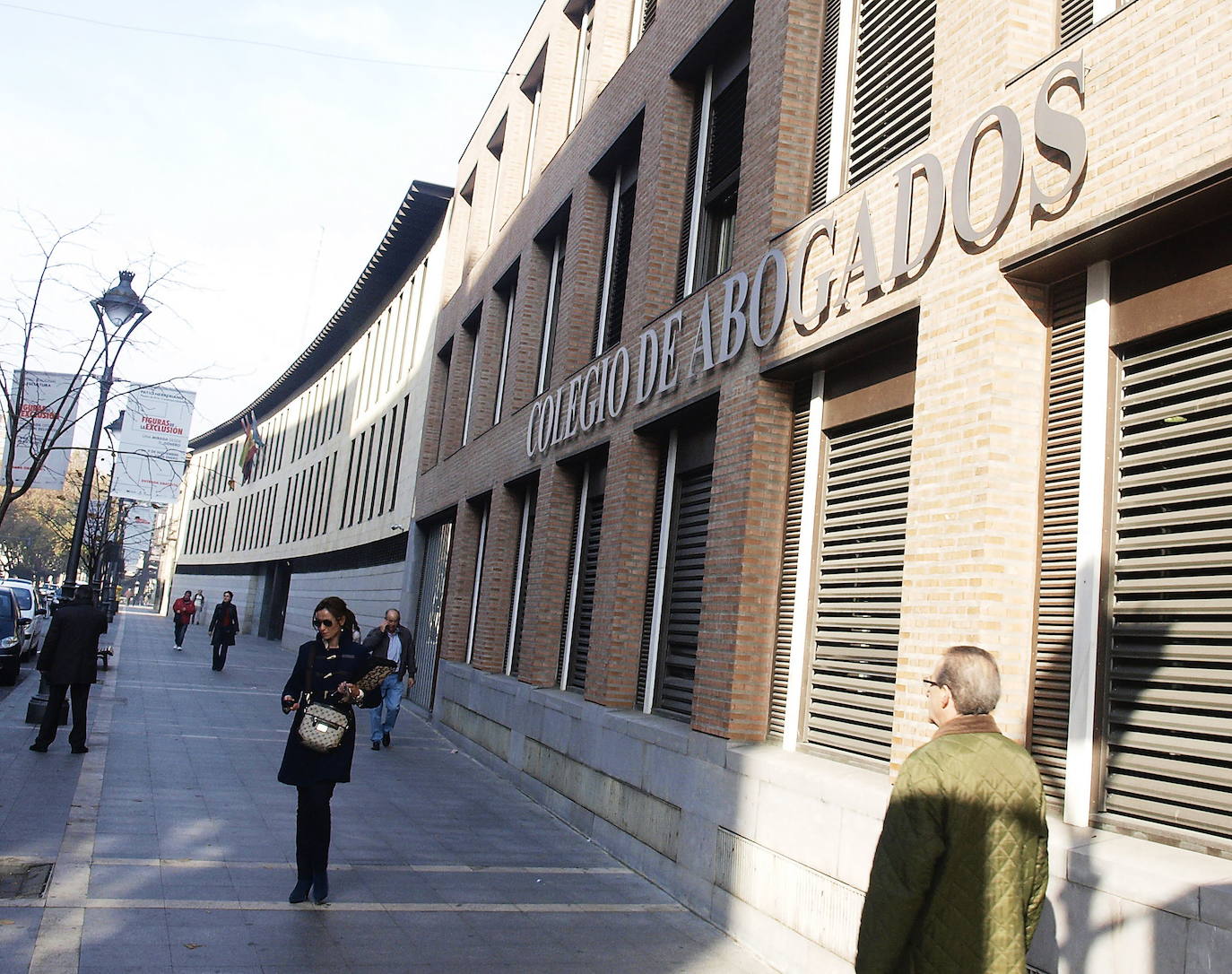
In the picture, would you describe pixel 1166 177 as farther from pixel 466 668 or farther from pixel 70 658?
pixel 466 668

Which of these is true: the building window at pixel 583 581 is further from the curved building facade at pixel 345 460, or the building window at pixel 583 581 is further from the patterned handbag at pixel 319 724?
the patterned handbag at pixel 319 724

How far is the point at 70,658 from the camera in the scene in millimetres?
11047

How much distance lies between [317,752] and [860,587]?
3.51 m

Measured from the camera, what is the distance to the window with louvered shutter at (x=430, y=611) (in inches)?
782

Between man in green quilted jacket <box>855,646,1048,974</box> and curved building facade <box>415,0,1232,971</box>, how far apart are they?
986 mm

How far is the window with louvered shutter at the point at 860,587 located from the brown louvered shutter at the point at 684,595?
180 centimetres

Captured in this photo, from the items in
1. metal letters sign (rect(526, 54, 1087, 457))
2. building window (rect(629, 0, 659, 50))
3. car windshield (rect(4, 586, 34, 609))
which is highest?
building window (rect(629, 0, 659, 50))

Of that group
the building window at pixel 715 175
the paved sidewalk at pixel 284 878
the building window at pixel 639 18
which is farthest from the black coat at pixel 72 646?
the building window at pixel 639 18

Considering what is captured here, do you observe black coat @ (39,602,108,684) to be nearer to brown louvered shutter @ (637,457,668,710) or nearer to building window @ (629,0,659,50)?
brown louvered shutter @ (637,457,668,710)

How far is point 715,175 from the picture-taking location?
10.5 m

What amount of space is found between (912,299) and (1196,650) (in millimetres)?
2633

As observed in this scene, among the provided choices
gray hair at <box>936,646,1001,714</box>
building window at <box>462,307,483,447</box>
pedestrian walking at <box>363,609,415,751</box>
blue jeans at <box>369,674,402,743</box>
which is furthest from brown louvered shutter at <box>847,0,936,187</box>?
building window at <box>462,307,483,447</box>

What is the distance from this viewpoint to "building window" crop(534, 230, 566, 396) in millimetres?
15203

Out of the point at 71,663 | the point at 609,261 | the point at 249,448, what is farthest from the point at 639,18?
the point at 249,448
